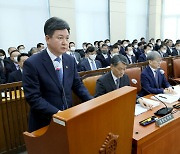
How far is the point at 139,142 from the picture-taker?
1.31 m

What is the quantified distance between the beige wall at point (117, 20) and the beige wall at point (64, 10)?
1920mm

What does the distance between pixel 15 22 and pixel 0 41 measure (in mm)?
705

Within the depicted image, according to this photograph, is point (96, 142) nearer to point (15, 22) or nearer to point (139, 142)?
point (139, 142)

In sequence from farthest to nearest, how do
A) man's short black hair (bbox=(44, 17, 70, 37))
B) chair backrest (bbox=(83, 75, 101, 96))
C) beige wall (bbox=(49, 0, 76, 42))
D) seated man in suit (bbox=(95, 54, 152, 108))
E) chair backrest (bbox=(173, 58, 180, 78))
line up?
beige wall (bbox=(49, 0, 76, 42)) → chair backrest (bbox=(173, 58, 180, 78)) → chair backrest (bbox=(83, 75, 101, 96)) → seated man in suit (bbox=(95, 54, 152, 108)) → man's short black hair (bbox=(44, 17, 70, 37))

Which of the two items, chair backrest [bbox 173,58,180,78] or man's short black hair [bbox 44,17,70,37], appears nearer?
man's short black hair [bbox 44,17,70,37]

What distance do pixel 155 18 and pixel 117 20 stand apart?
240cm

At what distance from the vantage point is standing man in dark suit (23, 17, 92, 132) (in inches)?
47.8

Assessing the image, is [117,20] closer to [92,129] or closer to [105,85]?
[105,85]

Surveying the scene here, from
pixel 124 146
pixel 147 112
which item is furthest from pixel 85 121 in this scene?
pixel 147 112

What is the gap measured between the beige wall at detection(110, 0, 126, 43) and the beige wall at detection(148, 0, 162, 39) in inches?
73.4

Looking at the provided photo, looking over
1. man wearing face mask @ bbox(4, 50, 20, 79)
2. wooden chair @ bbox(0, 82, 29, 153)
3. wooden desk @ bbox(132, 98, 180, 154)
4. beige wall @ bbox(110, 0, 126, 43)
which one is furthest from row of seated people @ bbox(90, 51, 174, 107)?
beige wall @ bbox(110, 0, 126, 43)

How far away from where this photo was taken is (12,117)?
7.93 feet

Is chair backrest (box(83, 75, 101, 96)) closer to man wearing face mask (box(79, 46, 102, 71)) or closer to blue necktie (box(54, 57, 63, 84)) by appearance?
blue necktie (box(54, 57, 63, 84))

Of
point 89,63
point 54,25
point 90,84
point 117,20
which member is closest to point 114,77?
point 90,84
